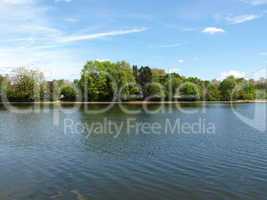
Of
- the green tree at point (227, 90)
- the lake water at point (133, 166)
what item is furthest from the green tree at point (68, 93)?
the lake water at point (133, 166)

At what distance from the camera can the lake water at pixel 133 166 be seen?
15.1 m

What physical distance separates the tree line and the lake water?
77.9m

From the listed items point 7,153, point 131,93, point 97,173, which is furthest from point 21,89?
point 97,173

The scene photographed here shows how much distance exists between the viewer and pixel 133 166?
65.3 feet

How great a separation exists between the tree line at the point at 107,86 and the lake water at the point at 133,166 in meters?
77.9

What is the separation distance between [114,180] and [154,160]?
499cm

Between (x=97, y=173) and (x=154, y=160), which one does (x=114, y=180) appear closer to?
(x=97, y=173)

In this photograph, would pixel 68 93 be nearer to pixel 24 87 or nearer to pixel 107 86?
pixel 24 87

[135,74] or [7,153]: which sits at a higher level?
[135,74]

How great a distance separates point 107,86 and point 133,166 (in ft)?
302

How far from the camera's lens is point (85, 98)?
11419cm

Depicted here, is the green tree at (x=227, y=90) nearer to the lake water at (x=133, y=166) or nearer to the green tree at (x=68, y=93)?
the green tree at (x=68, y=93)

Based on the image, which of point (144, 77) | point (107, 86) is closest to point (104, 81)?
point (107, 86)

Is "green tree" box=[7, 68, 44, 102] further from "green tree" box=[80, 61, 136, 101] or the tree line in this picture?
"green tree" box=[80, 61, 136, 101]
